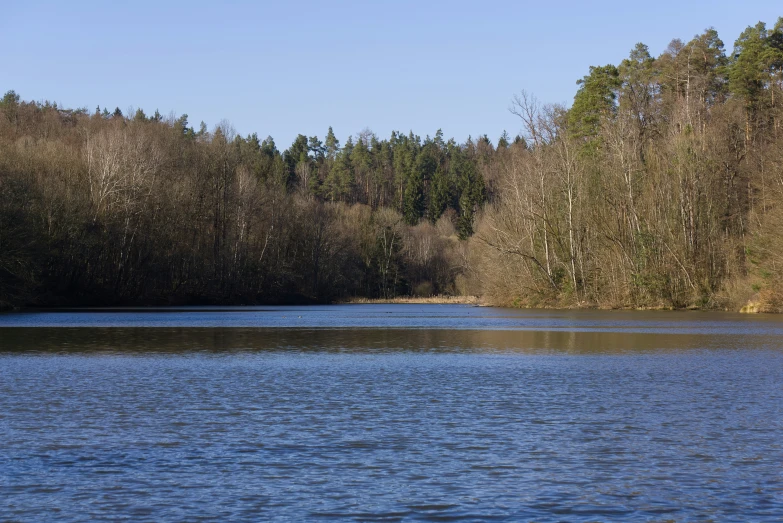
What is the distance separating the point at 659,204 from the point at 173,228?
4498 cm

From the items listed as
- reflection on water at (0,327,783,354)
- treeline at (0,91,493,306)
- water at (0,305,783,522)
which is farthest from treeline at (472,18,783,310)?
water at (0,305,783,522)

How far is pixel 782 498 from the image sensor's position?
363 inches

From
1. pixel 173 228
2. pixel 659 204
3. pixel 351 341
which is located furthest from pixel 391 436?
pixel 173 228

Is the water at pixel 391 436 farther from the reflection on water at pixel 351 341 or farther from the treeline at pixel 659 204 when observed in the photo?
the treeline at pixel 659 204

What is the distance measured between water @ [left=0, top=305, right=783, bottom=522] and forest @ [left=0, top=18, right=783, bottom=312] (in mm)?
33458

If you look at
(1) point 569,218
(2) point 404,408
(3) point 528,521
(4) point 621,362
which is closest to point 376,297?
(1) point 569,218

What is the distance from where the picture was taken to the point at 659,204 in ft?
199

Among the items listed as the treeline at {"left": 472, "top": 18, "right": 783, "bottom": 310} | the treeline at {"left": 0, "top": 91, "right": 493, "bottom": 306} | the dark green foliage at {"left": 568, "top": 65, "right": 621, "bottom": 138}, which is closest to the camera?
the treeline at {"left": 472, "top": 18, "right": 783, "bottom": 310}

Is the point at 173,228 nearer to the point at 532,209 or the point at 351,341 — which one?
the point at 532,209

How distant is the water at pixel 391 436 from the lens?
9148 millimetres

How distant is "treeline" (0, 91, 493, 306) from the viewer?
212 ft

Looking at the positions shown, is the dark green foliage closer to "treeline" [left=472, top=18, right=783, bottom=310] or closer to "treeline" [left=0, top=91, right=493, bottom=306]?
"treeline" [left=472, top=18, right=783, bottom=310]

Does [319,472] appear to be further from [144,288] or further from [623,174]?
[144,288]

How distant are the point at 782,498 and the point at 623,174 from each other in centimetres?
5507
